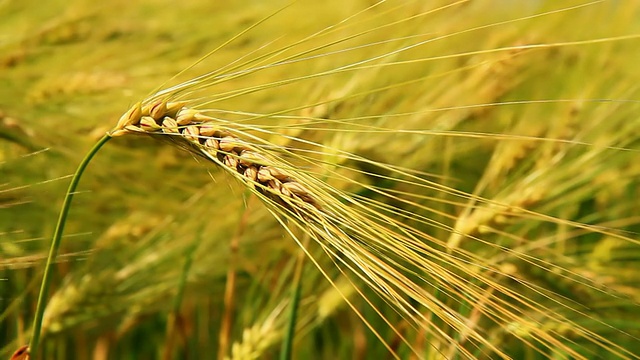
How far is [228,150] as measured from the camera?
0.65m

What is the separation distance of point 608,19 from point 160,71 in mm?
731

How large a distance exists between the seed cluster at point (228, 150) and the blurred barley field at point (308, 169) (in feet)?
0.85

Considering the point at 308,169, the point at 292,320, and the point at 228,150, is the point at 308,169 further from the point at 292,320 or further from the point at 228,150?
the point at 228,150

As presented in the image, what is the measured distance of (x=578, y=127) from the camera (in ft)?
4.05

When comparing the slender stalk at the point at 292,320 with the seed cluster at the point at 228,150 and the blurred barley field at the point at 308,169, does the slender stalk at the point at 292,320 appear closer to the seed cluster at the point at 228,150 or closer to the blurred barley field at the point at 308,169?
the blurred barley field at the point at 308,169

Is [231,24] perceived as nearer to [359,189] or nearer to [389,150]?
[389,150]

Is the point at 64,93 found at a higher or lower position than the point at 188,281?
higher

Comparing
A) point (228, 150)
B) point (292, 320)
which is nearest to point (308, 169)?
point (292, 320)

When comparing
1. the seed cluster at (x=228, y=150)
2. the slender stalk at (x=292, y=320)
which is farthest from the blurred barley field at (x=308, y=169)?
the seed cluster at (x=228, y=150)

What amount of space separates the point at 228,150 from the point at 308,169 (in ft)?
1.15

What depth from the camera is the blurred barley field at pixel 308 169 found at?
1.06 metres

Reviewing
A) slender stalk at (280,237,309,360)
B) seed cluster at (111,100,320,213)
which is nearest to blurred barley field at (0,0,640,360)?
slender stalk at (280,237,309,360)

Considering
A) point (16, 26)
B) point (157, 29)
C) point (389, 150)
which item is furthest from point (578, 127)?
point (16, 26)

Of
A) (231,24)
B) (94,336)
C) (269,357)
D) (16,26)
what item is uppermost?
(16,26)
